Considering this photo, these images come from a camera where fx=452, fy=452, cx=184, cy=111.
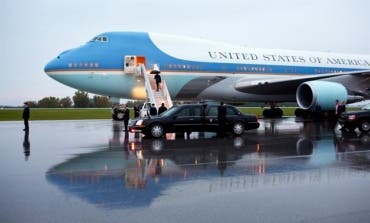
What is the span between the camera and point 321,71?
28.5m

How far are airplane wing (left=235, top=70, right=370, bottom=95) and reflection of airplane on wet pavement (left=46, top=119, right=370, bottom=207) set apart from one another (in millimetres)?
11770

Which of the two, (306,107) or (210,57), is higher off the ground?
(210,57)

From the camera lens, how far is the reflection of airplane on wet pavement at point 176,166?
6.50 m

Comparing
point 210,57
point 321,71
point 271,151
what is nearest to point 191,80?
point 210,57

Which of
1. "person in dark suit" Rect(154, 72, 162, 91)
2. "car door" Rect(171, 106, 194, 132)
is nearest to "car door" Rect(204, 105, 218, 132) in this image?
"car door" Rect(171, 106, 194, 132)

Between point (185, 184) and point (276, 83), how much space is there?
18485mm

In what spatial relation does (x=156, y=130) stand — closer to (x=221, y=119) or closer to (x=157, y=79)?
(x=221, y=119)

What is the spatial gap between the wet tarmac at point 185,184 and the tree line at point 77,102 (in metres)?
76.2

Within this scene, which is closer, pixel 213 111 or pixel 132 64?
pixel 213 111

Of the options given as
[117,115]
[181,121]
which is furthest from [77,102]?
[181,121]

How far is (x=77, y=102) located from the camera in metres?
92.9

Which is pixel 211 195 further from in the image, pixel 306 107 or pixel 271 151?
pixel 306 107

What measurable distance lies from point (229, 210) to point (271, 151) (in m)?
5.76

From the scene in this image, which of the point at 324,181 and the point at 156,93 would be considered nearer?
the point at 324,181
